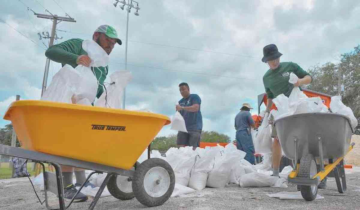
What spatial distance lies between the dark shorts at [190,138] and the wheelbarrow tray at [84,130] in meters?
2.25

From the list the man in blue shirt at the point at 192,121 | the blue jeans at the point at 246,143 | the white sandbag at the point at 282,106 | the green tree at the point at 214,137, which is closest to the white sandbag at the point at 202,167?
the white sandbag at the point at 282,106

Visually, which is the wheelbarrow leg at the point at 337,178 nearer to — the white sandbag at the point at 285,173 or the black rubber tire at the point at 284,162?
the white sandbag at the point at 285,173

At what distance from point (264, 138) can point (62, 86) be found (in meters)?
2.26

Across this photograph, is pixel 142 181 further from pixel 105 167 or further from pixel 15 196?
pixel 15 196

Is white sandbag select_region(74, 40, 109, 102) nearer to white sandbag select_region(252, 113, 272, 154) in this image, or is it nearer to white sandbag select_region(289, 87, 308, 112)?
white sandbag select_region(289, 87, 308, 112)

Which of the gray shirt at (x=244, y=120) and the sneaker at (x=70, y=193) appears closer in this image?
the sneaker at (x=70, y=193)

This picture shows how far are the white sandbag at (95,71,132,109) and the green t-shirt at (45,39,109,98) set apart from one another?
0.30ft

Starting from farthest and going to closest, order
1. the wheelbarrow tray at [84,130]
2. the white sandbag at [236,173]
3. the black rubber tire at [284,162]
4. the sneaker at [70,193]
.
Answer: the black rubber tire at [284,162] → the white sandbag at [236,173] → the sneaker at [70,193] → the wheelbarrow tray at [84,130]

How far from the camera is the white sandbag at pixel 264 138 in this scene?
3281mm

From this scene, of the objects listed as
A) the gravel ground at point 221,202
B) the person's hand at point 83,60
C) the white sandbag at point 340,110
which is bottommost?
the gravel ground at point 221,202

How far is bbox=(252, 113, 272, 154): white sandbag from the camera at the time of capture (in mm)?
3281

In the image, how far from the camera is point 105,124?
1.81m

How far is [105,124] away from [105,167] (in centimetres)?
31

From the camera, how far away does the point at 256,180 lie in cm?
321
